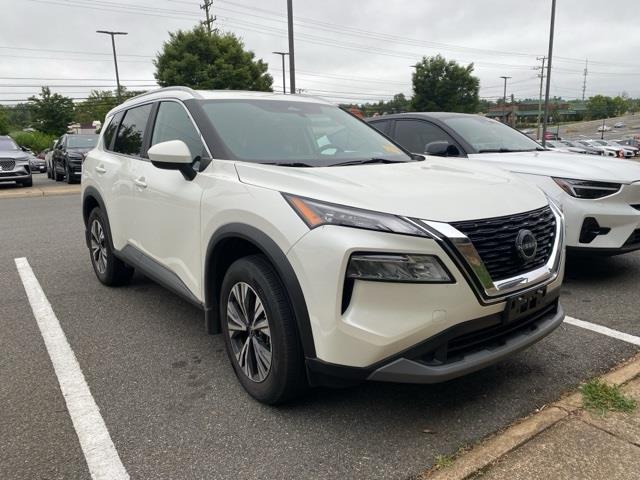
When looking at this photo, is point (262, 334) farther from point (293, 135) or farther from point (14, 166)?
point (14, 166)

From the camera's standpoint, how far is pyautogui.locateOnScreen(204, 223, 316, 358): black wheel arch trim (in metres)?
2.42

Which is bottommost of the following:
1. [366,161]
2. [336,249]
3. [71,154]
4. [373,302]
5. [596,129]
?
[596,129]

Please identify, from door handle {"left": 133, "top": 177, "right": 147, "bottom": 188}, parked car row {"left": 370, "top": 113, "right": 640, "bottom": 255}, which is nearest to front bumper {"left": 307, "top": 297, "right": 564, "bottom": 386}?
door handle {"left": 133, "top": 177, "right": 147, "bottom": 188}

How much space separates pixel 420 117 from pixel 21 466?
17.6ft

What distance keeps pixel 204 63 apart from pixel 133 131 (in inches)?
1103

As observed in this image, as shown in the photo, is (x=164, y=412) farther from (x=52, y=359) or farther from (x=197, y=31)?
(x=197, y=31)

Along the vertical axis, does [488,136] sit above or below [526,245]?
above

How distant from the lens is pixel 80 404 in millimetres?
2928

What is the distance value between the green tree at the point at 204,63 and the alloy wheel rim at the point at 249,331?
92.3ft

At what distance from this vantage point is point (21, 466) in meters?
2.40

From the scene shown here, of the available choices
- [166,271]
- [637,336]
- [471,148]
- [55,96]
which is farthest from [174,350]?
[55,96]

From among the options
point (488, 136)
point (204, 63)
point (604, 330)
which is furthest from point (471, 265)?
point (204, 63)

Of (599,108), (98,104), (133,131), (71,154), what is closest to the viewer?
(133,131)

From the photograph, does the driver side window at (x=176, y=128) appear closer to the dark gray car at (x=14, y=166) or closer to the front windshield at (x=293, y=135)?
the front windshield at (x=293, y=135)
